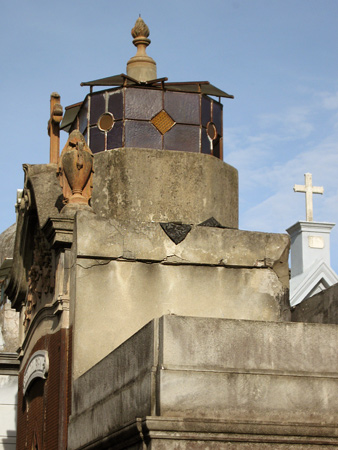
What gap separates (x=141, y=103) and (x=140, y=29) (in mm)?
2805

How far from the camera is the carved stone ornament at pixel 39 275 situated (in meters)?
16.2

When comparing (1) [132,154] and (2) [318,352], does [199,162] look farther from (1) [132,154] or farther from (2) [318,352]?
(2) [318,352]

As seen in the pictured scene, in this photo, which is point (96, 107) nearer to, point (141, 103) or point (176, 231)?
point (141, 103)

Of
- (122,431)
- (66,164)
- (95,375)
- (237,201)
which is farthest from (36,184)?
(122,431)

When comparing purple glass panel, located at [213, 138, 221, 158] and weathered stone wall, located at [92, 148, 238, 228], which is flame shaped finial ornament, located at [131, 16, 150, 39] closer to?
purple glass panel, located at [213, 138, 221, 158]

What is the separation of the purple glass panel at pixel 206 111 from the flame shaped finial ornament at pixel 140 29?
8.17ft

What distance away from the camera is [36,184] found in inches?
653

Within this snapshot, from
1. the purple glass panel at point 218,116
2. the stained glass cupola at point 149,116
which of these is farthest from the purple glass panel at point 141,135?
the purple glass panel at point 218,116

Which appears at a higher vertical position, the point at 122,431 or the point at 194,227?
the point at 194,227

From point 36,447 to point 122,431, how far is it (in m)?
6.50

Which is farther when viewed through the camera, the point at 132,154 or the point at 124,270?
the point at 132,154

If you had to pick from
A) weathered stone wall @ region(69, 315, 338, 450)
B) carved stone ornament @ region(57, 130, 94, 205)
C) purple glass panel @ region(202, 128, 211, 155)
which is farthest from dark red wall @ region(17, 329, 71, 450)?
purple glass panel @ region(202, 128, 211, 155)

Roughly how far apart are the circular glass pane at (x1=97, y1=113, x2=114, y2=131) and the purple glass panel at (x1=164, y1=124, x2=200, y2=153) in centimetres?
103

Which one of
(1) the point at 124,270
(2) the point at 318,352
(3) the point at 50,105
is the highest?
A: (3) the point at 50,105
